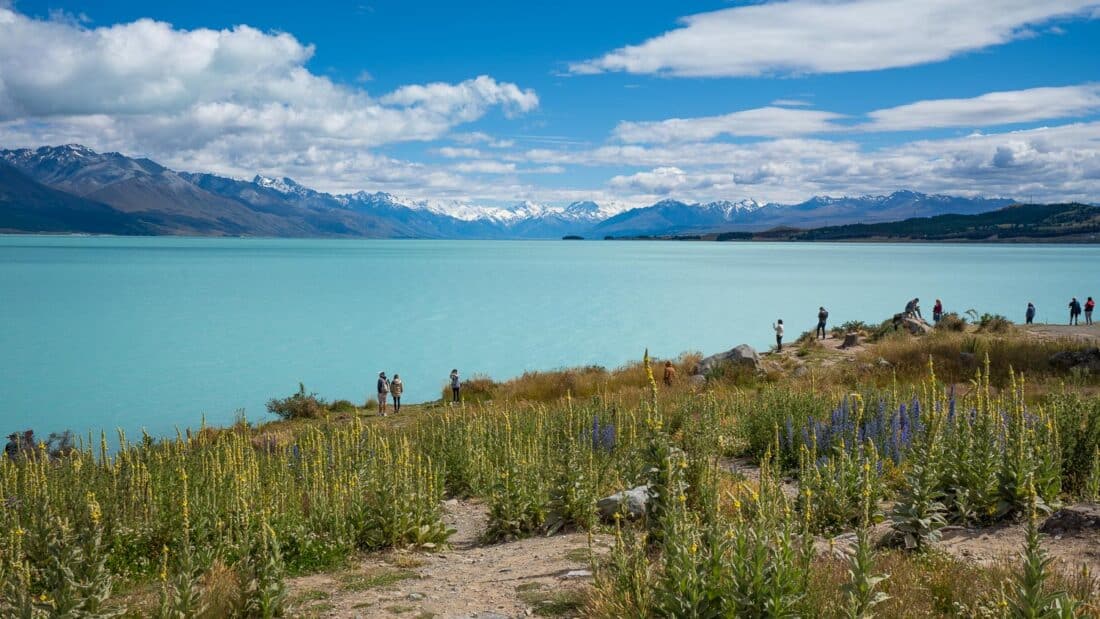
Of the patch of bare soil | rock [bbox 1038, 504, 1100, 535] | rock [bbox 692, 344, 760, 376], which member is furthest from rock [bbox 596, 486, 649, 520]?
the patch of bare soil

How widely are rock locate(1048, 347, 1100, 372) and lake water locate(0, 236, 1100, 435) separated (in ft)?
98.0

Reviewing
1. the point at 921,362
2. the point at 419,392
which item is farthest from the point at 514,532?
the point at 419,392

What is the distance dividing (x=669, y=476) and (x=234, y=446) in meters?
6.70

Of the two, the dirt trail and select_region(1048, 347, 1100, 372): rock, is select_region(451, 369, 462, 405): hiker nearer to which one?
the dirt trail

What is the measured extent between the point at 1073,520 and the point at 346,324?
67783mm

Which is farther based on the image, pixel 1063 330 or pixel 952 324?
pixel 1063 330

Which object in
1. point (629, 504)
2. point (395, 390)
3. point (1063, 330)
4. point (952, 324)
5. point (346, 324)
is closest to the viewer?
point (629, 504)

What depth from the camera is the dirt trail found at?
804 centimetres

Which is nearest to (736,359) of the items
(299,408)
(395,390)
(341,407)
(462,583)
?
Answer: (395,390)

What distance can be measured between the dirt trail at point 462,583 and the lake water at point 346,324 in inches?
897

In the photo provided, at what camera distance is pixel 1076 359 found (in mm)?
24828

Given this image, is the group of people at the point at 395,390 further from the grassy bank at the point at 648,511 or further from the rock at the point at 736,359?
the grassy bank at the point at 648,511

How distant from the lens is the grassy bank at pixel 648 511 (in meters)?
6.39

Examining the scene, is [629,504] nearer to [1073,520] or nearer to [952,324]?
[1073,520]
